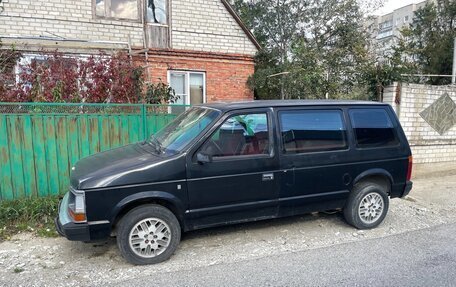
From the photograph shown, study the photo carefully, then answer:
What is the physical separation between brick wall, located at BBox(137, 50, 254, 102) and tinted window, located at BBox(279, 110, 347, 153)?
5.68 metres

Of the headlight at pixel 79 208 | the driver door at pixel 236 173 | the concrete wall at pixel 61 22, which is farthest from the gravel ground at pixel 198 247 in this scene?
the concrete wall at pixel 61 22

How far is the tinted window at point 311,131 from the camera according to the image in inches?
159

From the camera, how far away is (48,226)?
4.57m

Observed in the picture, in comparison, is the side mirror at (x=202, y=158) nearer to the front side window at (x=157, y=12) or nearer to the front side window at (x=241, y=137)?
the front side window at (x=241, y=137)

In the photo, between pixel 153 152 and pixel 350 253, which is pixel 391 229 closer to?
pixel 350 253

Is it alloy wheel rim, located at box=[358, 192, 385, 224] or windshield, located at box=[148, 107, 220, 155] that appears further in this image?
alloy wheel rim, located at box=[358, 192, 385, 224]

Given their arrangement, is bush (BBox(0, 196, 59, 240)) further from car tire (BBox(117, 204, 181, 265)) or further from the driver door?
the driver door

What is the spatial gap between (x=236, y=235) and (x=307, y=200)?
1.06 m

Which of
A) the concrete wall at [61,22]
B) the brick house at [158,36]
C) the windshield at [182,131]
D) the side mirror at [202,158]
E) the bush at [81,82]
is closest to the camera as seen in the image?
the side mirror at [202,158]

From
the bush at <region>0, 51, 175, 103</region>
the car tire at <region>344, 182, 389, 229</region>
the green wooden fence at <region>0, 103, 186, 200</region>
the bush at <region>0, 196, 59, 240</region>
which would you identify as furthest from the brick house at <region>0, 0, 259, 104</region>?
the car tire at <region>344, 182, 389, 229</region>

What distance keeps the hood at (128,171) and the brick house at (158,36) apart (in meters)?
5.61

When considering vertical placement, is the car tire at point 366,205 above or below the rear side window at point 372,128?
below

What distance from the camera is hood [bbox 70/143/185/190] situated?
333 centimetres

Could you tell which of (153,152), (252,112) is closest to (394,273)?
(252,112)
